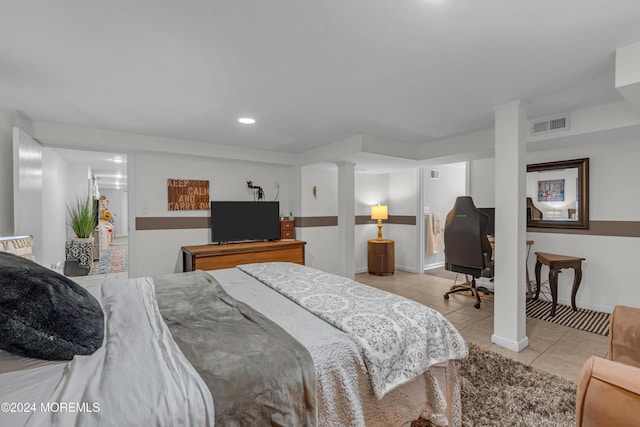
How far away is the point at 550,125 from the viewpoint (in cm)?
303

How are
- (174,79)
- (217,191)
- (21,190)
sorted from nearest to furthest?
1. (174,79)
2. (21,190)
3. (217,191)

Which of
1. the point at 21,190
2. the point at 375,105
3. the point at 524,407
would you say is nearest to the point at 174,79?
the point at 375,105

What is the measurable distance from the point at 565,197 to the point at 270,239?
4217 millimetres

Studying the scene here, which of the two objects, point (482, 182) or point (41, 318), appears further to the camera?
point (482, 182)

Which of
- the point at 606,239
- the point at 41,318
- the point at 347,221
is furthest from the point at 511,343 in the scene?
the point at 41,318

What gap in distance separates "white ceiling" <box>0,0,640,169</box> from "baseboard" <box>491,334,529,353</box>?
217 cm

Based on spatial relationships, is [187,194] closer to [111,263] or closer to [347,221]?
[347,221]

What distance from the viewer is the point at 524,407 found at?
1823 millimetres

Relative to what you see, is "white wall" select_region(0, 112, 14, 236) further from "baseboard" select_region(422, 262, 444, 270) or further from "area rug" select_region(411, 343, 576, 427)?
"baseboard" select_region(422, 262, 444, 270)

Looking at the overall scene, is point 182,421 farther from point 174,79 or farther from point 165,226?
point 165,226

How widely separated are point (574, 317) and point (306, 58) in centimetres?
404

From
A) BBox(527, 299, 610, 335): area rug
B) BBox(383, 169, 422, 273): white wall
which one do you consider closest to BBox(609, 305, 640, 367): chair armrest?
BBox(527, 299, 610, 335): area rug

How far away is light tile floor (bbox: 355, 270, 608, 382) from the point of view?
95.6 inches

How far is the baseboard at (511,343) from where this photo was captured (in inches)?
103
